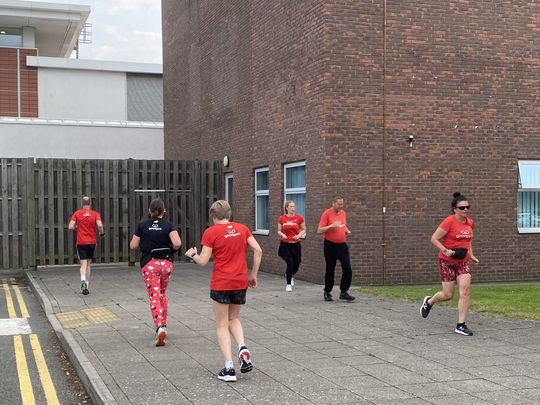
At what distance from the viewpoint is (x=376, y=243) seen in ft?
44.1

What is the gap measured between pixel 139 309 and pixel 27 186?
26.4ft

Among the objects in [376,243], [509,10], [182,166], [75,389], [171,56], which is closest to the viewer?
[75,389]

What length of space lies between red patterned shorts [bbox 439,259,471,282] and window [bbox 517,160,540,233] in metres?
6.44

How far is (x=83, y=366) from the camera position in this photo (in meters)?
6.87

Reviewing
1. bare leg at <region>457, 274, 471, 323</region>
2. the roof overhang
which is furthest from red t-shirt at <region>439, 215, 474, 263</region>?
the roof overhang

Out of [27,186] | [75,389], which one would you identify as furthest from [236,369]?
[27,186]

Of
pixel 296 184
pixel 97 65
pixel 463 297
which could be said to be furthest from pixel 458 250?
pixel 97 65

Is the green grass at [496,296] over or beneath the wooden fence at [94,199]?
beneath

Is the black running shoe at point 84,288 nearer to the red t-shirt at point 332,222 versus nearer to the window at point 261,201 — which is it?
the red t-shirt at point 332,222

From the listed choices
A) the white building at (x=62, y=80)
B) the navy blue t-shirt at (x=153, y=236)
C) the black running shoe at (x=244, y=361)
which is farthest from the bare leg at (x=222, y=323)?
the white building at (x=62, y=80)

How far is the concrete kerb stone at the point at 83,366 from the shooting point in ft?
19.3

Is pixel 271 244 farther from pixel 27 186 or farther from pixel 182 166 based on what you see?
pixel 27 186

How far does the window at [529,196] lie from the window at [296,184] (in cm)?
455

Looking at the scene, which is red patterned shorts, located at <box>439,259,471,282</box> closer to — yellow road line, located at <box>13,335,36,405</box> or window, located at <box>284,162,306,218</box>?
yellow road line, located at <box>13,335,36,405</box>
